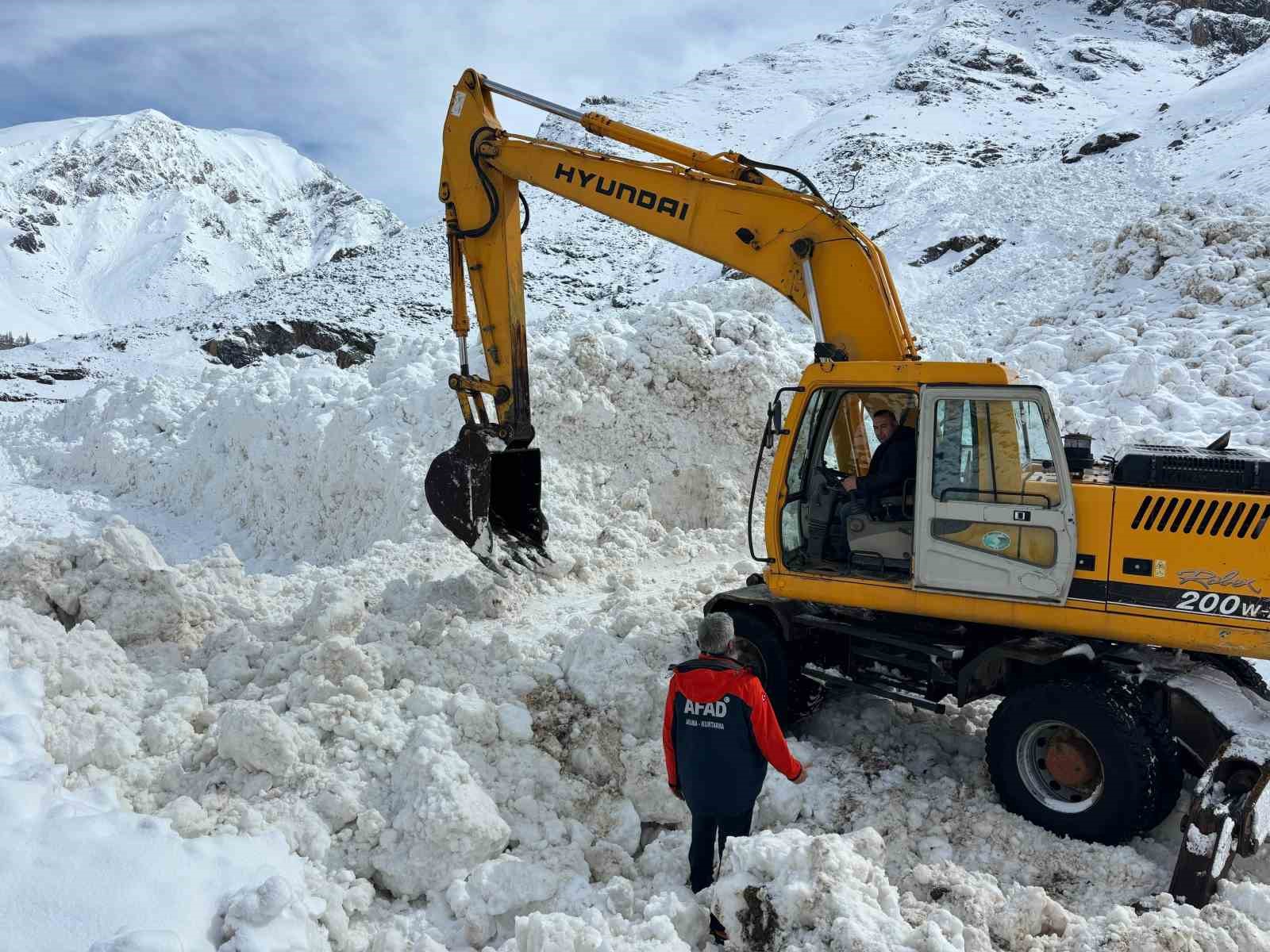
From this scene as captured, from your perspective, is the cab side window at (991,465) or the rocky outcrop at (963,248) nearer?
the cab side window at (991,465)

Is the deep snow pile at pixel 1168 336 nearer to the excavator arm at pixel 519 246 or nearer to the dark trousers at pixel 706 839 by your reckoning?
the excavator arm at pixel 519 246

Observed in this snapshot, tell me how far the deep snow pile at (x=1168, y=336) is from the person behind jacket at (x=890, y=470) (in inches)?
277

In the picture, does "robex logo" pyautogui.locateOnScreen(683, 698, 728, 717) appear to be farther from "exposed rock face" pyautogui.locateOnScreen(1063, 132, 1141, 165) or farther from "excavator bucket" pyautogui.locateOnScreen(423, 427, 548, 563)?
"exposed rock face" pyautogui.locateOnScreen(1063, 132, 1141, 165)

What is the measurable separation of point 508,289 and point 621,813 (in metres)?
4.08

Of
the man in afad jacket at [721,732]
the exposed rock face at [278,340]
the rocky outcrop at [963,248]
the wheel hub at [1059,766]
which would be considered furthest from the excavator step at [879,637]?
the exposed rock face at [278,340]

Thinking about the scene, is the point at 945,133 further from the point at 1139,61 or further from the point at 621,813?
the point at 621,813

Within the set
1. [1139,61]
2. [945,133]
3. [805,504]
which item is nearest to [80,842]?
[805,504]

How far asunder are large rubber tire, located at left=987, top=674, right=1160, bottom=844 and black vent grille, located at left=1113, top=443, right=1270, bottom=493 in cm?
97

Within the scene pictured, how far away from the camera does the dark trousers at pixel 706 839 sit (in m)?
3.70

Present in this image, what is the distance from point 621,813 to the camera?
4.36 metres

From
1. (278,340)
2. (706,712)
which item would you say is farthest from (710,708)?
(278,340)

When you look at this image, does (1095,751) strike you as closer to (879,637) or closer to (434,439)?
(879,637)

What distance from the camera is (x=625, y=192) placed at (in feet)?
20.2

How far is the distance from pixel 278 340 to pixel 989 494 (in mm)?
31055
